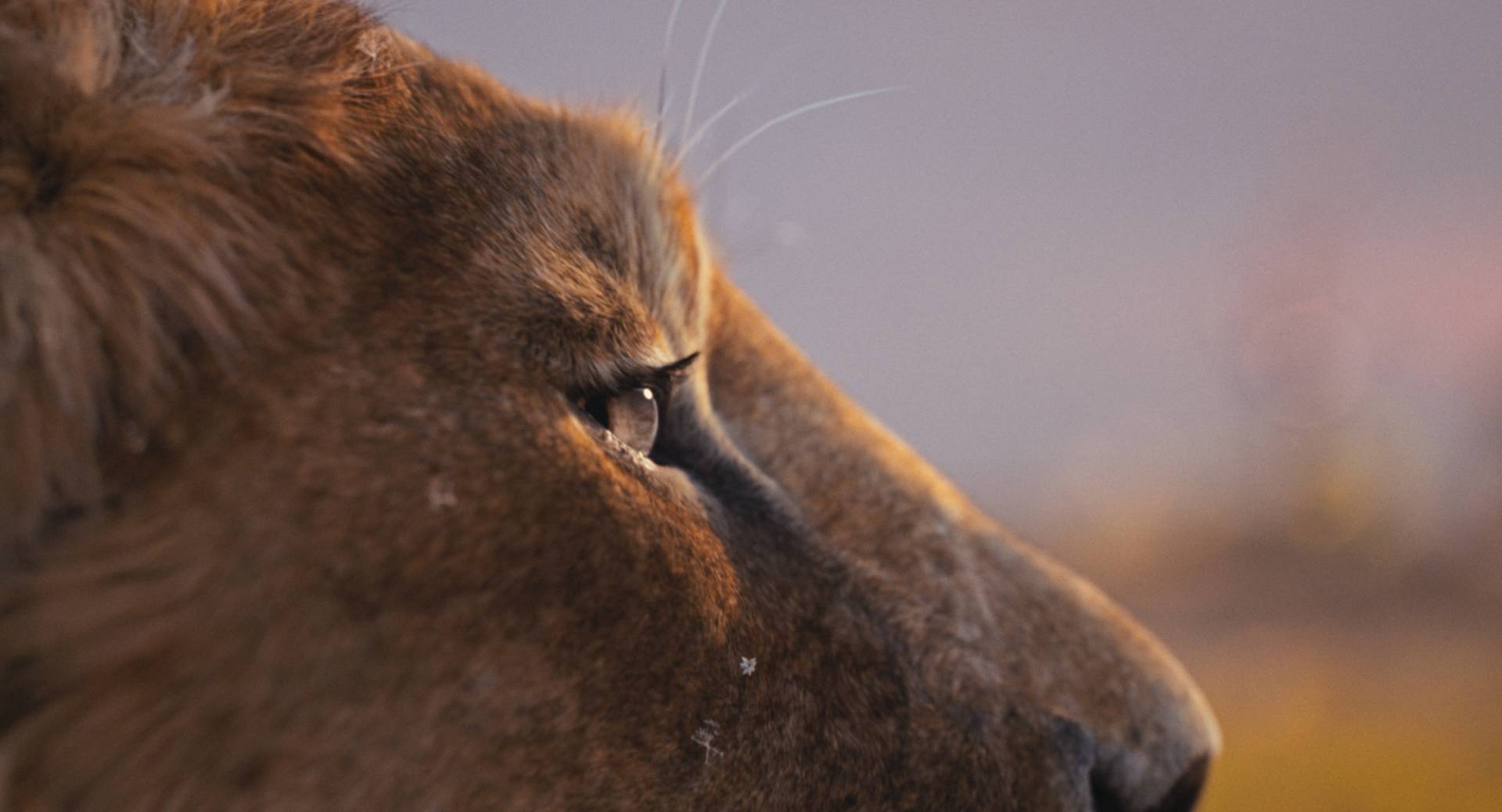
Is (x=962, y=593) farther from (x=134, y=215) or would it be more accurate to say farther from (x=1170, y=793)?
(x=134, y=215)

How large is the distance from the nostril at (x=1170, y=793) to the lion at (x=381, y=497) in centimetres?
2

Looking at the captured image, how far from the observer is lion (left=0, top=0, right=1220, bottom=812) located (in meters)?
1.13

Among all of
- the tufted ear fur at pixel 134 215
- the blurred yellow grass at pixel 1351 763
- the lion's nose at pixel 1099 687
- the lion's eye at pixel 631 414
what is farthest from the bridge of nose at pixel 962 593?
the blurred yellow grass at pixel 1351 763

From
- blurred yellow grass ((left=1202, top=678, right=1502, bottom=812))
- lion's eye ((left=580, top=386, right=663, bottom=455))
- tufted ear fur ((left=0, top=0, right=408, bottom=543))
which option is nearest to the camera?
tufted ear fur ((left=0, top=0, right=408, bottom=543))

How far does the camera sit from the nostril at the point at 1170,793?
1842mm

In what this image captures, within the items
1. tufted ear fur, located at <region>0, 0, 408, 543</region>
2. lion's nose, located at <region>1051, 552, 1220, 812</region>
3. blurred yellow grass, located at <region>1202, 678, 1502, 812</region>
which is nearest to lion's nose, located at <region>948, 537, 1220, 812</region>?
lion's nose, located at <region>1051, 552, 1220, 812</region>

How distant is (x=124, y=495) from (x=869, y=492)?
122 cm

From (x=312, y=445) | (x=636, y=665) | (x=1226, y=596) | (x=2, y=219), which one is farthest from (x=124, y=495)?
(x=1226, y=596)

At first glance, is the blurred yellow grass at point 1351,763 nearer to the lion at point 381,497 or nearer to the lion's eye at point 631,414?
the lion at point 381,497

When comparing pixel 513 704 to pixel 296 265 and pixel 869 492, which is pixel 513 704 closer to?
pixel 296 265

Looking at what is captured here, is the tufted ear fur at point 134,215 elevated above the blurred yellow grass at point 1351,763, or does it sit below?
below

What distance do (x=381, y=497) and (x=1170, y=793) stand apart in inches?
55.3

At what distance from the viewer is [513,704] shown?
4.21 feet

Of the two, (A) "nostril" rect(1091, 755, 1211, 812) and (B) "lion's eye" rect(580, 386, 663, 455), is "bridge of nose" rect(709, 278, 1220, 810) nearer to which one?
(A) "nostril" rect(1091, 755, 1211, 812)
